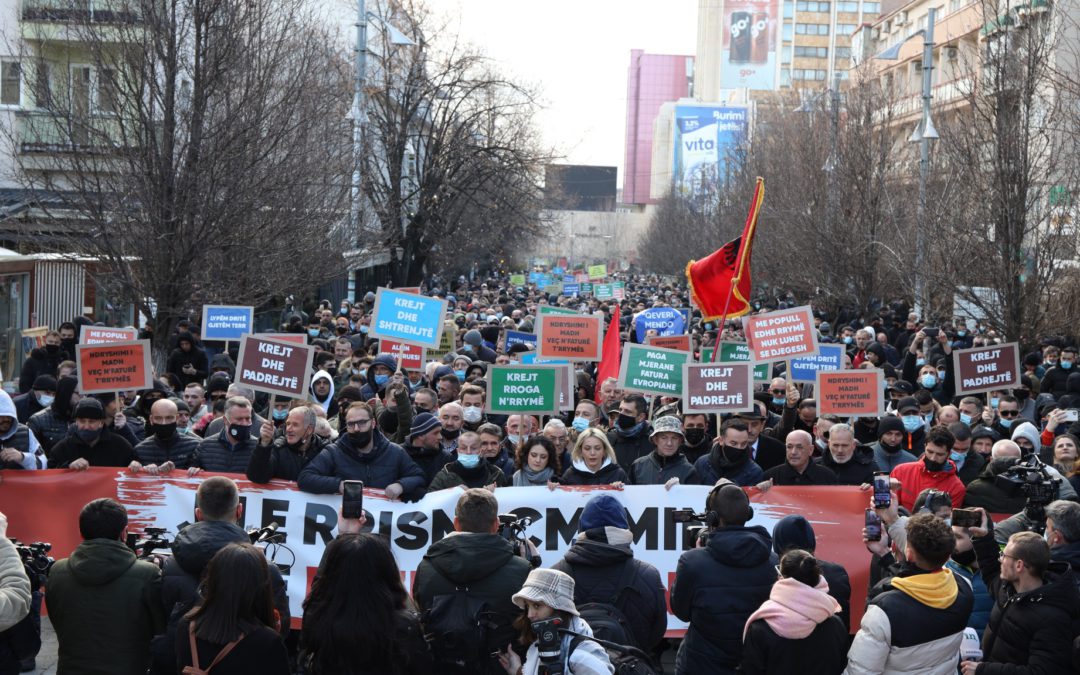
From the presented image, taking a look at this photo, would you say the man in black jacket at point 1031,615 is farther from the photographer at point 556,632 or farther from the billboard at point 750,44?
the billboard at point 750,44

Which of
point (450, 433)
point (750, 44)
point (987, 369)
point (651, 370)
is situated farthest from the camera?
point (750, 44)

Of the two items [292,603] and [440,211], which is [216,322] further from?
[440,211]

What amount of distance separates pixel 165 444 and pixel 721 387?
4127 mm

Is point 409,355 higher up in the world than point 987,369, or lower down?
lower down

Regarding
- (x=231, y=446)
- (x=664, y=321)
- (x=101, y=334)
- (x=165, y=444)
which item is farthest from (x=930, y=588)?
(x=664, y=321)

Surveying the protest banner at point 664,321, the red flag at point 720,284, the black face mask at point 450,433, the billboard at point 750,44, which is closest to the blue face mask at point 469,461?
the black face mask at point 450,433

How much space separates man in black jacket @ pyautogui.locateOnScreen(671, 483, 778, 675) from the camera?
5352mm

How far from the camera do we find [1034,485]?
6.48 metres

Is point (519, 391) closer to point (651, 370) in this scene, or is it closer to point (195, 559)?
point (651, 370)

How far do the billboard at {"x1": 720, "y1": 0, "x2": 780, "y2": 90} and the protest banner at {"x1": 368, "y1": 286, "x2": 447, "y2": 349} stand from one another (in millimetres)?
140847

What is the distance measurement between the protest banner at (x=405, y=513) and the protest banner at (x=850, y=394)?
2227mm

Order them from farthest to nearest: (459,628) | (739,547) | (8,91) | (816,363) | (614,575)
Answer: (8,91) < (816,363) < (739,547) < (614,575) < (459,628)

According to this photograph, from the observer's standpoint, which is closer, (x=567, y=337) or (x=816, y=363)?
(x=567, y=337)

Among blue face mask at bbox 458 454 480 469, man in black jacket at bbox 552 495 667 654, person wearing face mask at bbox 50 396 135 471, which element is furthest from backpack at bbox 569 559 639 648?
person wearing face mask at bbox 50 396 135 471
